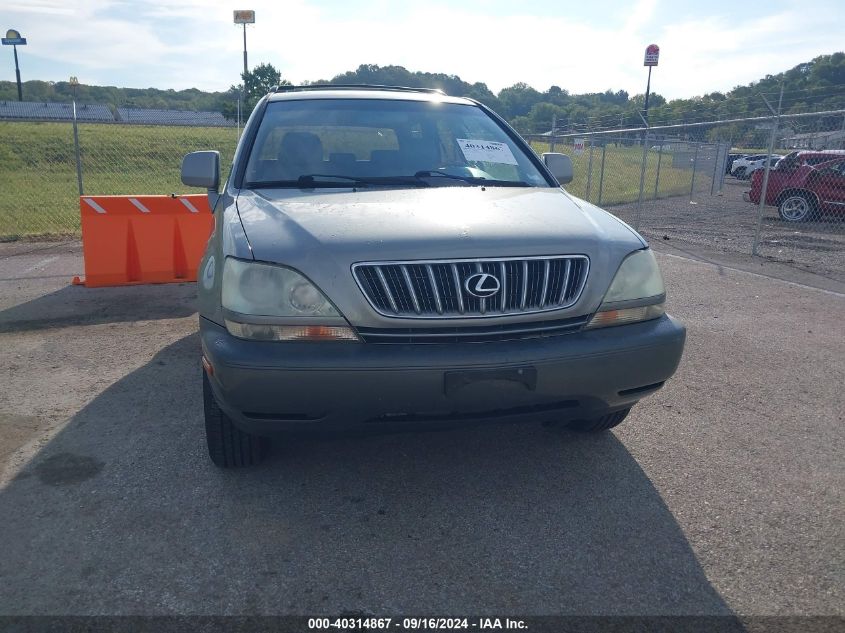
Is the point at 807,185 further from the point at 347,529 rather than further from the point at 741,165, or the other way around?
the point at 741,165

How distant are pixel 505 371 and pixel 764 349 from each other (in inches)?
140

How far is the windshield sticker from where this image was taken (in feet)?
13.0

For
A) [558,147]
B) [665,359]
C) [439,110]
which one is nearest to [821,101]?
[558,147]

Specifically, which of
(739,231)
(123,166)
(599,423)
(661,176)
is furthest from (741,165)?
(599,423)

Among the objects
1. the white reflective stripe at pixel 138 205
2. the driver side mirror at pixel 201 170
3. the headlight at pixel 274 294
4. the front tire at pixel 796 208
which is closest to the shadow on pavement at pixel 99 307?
the white reflective stripe at pixel 138 205

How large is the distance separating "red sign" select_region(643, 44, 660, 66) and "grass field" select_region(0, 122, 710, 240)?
79.7ft

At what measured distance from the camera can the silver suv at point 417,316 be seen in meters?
2.54

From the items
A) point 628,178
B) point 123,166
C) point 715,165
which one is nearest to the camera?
point 715,165

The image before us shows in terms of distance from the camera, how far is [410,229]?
9.07 ft

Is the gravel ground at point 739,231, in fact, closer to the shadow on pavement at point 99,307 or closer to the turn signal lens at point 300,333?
the shadow on pavement at point 99,307

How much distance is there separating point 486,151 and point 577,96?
5196cm

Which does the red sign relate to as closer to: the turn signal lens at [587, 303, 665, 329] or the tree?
the tree

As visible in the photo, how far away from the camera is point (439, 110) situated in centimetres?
435

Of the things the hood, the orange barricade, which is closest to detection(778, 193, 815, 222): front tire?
the orange barricade
